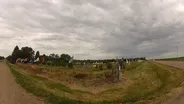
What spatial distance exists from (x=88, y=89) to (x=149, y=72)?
35.8 ft

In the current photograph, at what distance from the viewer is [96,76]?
144 feet

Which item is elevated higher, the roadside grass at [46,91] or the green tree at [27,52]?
the green tree at [27,52]

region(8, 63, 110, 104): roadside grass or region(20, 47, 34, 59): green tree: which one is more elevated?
region(20, 47, 34, 59): green tree

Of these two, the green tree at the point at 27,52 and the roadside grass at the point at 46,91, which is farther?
the green tree at the point at 27,52

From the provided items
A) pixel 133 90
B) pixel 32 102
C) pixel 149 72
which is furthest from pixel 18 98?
pixel 149 72

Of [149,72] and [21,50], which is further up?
[21,50]

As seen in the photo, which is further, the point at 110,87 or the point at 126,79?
the point at 126,79

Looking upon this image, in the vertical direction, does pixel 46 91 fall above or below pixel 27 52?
below

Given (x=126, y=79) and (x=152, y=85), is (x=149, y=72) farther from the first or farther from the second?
(x=152, y=85)

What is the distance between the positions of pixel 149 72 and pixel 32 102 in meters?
25.7

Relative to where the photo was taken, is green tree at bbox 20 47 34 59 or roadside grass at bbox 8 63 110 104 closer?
roadside grass at bbox 8 63 110 104

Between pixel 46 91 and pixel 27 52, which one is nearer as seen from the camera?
pixel 46 91

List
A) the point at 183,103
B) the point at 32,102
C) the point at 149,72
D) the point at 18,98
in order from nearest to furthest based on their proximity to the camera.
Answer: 1. the point at 183,103
2. the point at 32,102
3. the point at 18,98
4. the point at 149,72

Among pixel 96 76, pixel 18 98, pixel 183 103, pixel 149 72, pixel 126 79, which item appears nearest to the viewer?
pixel 183 103
